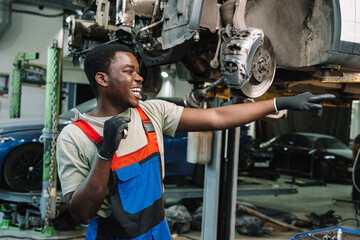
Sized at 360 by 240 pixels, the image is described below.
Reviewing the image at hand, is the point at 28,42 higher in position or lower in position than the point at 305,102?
higher

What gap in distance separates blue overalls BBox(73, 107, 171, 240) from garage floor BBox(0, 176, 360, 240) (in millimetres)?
2912

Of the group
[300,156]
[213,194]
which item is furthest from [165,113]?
[300,156]

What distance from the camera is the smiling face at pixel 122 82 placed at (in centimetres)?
153

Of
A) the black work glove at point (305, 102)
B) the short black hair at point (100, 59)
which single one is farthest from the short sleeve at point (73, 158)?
the black work glove at point (305, 102)

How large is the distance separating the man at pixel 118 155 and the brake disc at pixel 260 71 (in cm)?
50

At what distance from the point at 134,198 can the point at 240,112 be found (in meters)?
0.58

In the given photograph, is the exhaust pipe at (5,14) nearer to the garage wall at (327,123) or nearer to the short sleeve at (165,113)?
the garage wall at (327,123)

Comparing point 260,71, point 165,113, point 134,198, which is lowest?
point 134,198

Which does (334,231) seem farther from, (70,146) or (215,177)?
(70,146)

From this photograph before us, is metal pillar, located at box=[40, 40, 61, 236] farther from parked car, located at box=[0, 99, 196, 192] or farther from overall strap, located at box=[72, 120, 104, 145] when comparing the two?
overall strap, located at box=[72, 120, 104, 145]

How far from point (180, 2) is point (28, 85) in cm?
914

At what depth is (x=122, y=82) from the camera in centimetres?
153

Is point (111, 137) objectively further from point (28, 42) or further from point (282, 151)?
point (28, 42)

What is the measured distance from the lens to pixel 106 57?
1.55m
